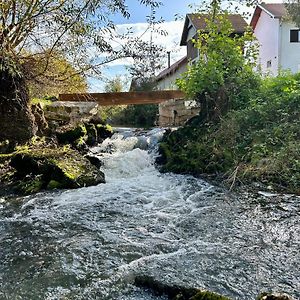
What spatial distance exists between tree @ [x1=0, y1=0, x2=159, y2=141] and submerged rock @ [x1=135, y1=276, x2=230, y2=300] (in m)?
3.98

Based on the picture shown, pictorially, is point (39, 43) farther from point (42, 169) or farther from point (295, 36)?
point (295, 36)

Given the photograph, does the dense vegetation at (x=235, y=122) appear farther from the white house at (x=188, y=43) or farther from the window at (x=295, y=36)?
the window at (x=295, y=36)

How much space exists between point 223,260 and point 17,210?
11.7 feet

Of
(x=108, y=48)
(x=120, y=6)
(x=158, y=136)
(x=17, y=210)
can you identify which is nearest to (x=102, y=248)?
(x=17, y=210)

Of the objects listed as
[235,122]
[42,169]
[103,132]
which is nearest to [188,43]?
[103,132]

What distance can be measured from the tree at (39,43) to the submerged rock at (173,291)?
3985mm

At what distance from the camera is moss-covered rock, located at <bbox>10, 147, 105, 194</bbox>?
23.6ft

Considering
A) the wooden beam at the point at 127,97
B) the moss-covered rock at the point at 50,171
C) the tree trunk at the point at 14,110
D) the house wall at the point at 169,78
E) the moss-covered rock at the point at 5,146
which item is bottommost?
the moss-covered rock at the point at 50,171

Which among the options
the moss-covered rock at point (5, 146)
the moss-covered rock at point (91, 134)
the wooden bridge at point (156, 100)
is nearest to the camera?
→ the moss-covered rock at point (5, 146)

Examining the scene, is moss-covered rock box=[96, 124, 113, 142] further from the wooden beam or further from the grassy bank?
the grassy bank

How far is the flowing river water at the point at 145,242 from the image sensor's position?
3.44 m

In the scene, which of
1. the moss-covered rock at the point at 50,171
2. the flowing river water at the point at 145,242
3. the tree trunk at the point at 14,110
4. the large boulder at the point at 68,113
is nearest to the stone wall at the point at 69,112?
the large boulder at the point at 68,113

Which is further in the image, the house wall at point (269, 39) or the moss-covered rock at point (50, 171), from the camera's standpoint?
the house wall at point (269, 39)

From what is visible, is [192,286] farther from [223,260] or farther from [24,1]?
[24,1]
